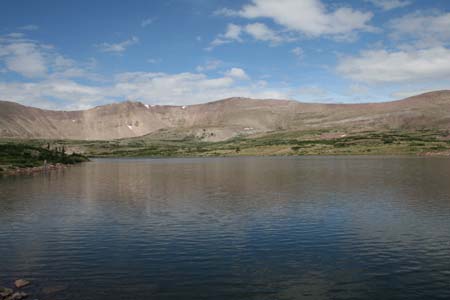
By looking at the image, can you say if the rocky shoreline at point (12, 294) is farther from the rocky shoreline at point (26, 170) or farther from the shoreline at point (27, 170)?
the rocky shoreline at point (26, 170)

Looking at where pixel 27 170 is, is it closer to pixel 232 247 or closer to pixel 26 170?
pixel 26 170


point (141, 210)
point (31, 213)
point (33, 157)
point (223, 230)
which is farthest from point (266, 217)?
point (33, 157)

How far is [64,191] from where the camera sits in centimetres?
6750

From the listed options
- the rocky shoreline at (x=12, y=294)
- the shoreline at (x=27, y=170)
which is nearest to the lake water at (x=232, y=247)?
the rocky shoreline at (x=12, y=294)

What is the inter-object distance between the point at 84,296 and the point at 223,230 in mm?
16080

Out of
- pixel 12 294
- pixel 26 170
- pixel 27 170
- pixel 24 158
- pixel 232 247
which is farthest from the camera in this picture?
pixel 24 158

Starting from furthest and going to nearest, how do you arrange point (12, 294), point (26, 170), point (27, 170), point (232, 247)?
point (27, 170) < point (26, 170) < point (232, 247) < point (12, 294)

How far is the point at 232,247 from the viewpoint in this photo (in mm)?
29953

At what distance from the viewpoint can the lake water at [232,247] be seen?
2200 centimetres

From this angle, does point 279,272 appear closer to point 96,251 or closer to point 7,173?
point 96,251

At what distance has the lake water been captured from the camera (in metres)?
22.0

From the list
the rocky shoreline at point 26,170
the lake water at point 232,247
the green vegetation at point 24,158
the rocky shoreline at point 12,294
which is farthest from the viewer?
the green vegetation at point 24,158

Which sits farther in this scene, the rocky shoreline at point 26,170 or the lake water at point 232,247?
the rocky shoreline at point 26,170

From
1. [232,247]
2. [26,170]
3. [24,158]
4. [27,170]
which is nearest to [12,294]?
[232,247]
